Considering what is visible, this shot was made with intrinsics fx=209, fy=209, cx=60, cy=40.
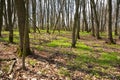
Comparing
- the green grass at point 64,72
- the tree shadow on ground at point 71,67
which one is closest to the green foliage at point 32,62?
the tree shadow on ground at point 71,67

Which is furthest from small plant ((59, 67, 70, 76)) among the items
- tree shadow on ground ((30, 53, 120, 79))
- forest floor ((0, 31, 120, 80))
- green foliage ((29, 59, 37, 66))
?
green foliage ((29, 59, 37, 66))

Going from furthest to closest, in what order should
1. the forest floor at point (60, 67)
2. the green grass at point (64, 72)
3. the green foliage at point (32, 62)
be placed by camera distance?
the green foliage at point (32, 62), the green grass at point (64, 72), the forest floor at point (60, 67)

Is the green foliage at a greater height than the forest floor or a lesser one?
greater

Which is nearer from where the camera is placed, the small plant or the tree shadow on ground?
the small plant

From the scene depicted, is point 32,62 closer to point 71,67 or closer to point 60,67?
point 60,67

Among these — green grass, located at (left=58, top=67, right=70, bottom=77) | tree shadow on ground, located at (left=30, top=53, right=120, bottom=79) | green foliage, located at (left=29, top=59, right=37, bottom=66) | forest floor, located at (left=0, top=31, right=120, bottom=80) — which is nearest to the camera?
forest floor, located at (left=0, top=31, right=120, bottom=80)

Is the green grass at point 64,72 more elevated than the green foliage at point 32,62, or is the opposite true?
the green foliage at point 32,62

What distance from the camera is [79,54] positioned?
12461 millimetres

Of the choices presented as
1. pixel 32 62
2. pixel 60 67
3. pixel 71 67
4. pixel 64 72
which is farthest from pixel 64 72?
pixel 32 62

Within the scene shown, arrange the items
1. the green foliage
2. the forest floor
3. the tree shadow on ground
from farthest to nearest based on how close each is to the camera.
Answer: the green foliage < the tree shadow on ground < the forest floor

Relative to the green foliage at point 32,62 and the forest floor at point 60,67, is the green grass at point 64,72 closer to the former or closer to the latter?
the forest floor at point 60,67

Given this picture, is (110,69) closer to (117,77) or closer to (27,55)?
(117,77)

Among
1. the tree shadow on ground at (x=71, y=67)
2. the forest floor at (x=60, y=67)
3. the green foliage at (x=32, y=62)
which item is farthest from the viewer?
the green foliage at (x=32, y=62)

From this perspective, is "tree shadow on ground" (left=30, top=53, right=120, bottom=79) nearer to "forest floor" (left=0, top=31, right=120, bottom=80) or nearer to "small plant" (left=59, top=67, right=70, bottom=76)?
"forest floor" (left=0, top=31, right=120, bottom=80)
